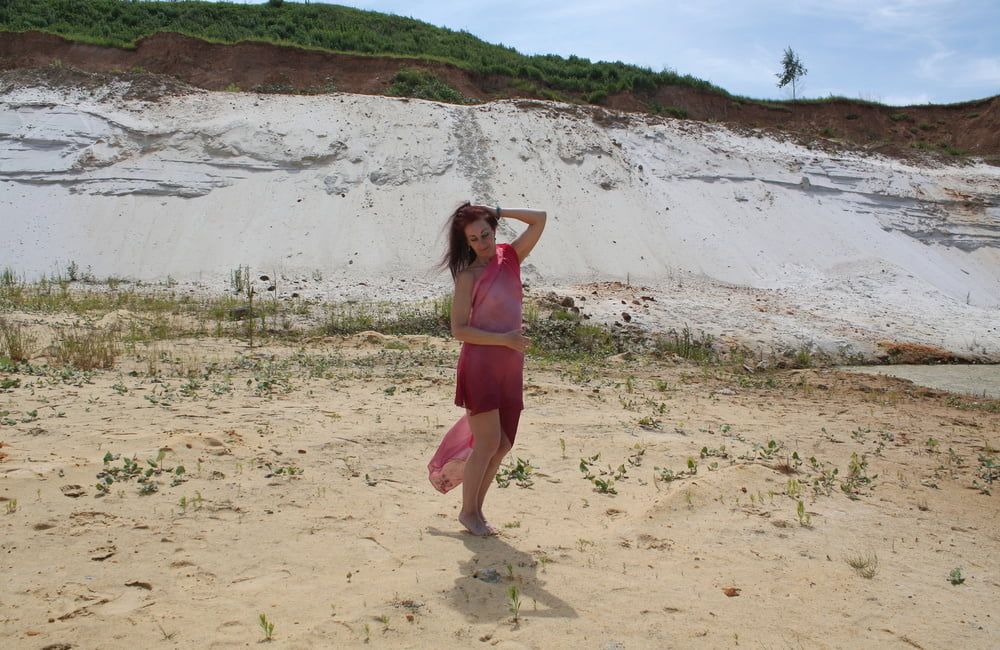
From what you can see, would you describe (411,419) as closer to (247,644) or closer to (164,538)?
(164,538)

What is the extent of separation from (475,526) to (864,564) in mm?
1951

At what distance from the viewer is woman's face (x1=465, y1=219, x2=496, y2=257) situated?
4086mm

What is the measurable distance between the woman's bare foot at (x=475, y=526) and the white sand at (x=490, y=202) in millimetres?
11128

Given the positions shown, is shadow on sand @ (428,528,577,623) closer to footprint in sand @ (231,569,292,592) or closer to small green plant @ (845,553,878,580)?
footprint in sand @ (231,569,292,592)

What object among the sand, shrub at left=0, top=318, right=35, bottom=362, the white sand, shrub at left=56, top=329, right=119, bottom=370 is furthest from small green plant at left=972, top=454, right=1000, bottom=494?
the white sand

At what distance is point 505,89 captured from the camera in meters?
27.0

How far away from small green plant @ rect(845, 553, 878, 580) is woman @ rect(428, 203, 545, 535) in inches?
71.6

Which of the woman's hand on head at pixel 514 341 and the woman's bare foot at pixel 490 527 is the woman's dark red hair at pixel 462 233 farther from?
the woman's bare foot at pixel 490 527

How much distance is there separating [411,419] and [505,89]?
21810 millimetres

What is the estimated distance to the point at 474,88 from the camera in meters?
26.5

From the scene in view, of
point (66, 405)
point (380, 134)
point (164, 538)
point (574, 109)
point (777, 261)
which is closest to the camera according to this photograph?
point (164, 538)

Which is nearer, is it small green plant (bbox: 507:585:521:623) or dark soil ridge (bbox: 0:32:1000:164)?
small green plant (bbox: 507:585:521:623)

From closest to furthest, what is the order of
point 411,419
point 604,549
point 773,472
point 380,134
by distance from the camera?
point 604,549 → point 773,472 → point 411,419 → point 380,134

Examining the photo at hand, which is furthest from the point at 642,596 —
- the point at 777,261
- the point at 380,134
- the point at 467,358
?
the point at 380,134
